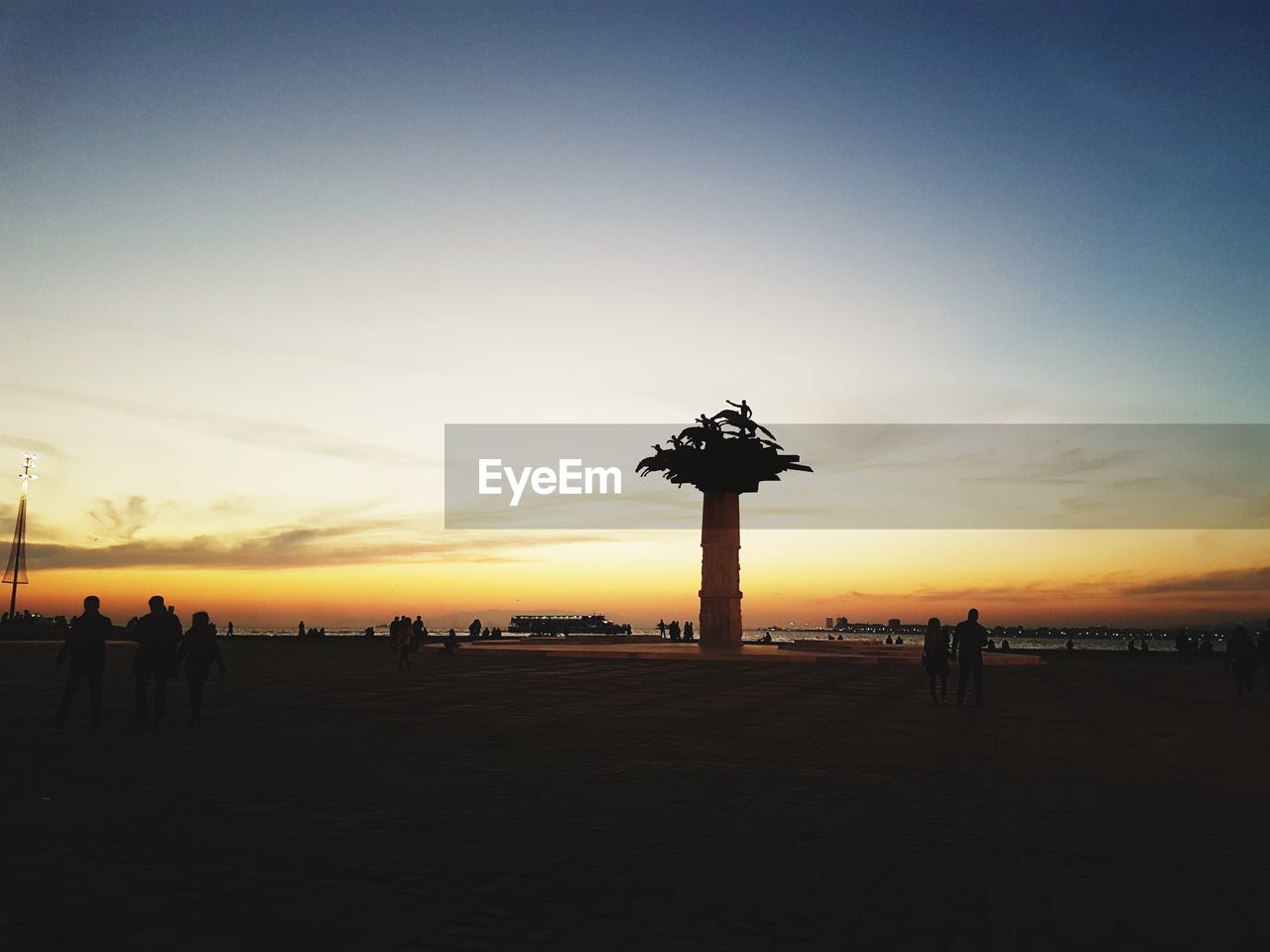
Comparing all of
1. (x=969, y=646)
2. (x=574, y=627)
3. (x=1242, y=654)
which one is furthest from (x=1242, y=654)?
(x=574, y=627)

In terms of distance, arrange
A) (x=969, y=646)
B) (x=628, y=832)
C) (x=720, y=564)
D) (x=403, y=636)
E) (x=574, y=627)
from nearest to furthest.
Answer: (x=628, y=832) < (x=969, y=646) < (x=403, y=636) < (x=720, y=564) < (x=574, y=627)

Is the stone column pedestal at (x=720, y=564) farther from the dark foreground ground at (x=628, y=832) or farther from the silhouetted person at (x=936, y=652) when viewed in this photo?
the dark foreground ground at (x=628, y=832)

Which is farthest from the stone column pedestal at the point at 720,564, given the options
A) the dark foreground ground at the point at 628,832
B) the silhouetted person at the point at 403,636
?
the dark foreground ground at the point at 628,832

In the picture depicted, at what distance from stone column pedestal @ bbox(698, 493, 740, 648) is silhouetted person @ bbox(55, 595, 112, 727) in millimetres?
28562

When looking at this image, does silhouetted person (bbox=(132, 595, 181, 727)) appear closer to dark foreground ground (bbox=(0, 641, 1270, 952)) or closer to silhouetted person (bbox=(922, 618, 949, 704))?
dark foreground ground (bbox=(0, 641, 1270, 952))

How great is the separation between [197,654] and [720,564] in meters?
28.1

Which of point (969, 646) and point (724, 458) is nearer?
point (969, 646)

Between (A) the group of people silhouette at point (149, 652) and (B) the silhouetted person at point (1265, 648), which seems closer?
(A) the group of people silhouette at point (149, 652)

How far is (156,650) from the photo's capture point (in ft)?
44.4

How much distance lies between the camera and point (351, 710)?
16.4 m

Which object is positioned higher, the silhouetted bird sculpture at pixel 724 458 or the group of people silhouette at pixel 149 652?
the silhouetted bird sculpture at pixel 724 458

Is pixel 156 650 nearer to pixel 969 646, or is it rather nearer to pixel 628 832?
pixel 628 832

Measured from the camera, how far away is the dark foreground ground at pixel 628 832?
209 inches

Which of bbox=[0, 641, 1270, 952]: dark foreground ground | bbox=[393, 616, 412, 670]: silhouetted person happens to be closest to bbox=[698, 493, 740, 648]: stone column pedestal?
bbox=[393, 616, 412, 670]: silhouetted person
